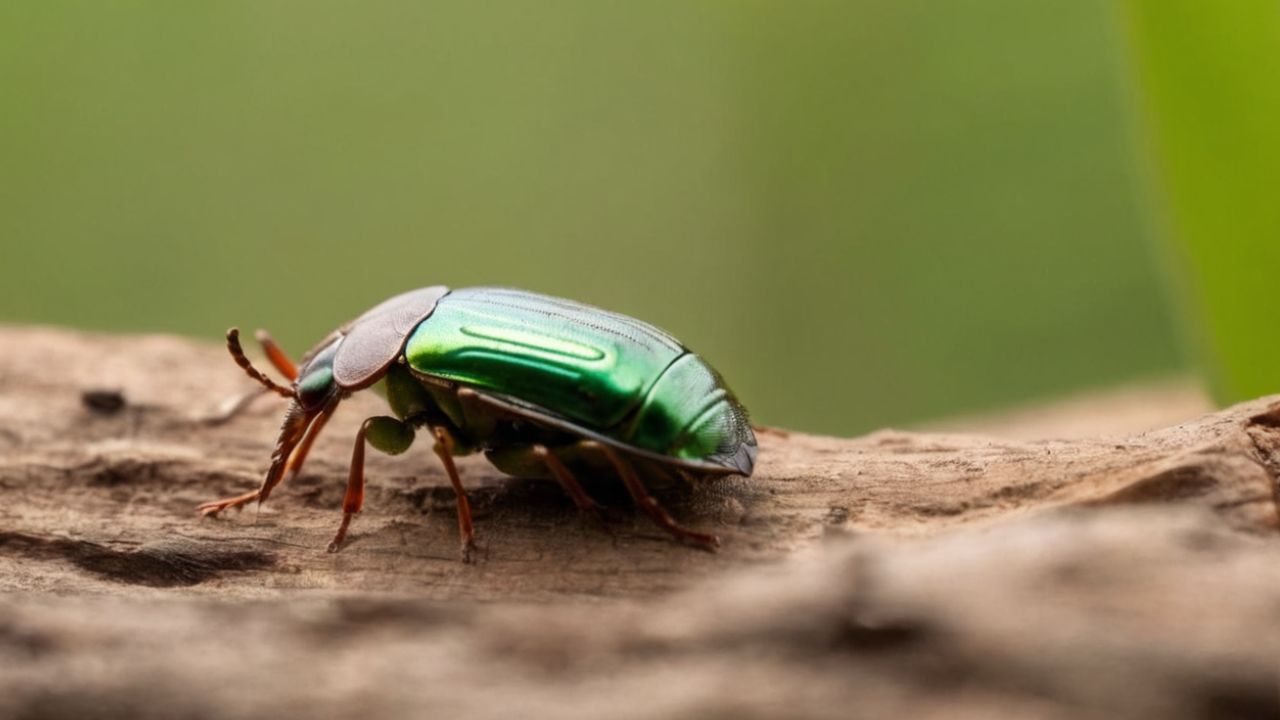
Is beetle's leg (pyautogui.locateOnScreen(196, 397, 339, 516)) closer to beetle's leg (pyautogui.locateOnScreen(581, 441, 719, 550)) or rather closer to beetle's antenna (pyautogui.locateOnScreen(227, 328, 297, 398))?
beetle's antenna (pyautogui.locateOnScreen(227, 328, 297, 398))

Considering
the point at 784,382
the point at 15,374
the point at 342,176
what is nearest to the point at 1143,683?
the point at 15,374

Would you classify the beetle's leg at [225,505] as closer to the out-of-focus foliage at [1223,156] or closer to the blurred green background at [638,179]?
the out-of-focus foliage at [1223,156]

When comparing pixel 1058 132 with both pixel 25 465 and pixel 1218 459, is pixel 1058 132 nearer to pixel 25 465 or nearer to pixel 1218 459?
pixel 1218 459

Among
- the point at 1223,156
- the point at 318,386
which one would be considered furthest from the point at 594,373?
the point at 1223,156

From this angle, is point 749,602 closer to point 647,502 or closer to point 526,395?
point 647,502

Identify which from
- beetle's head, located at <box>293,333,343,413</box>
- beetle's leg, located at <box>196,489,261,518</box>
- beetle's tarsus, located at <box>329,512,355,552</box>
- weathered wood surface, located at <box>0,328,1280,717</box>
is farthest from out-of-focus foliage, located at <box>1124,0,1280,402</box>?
beetle's leg, located at <box>196,489,261,518</box>

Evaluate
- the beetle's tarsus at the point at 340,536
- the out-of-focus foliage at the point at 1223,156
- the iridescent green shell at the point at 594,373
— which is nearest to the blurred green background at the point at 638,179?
the out-of-focus foliage at the point at 1223,156
